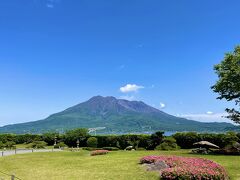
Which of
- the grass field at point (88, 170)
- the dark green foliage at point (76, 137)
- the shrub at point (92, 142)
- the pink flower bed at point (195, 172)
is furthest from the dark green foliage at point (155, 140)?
the pink flower bed at point (195, 172)

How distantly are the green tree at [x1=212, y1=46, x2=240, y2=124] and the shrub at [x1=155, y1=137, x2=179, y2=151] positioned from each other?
37.4 feet

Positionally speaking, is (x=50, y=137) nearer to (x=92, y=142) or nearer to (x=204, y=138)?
(x=92, y=142)

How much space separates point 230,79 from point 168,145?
15.7 meters

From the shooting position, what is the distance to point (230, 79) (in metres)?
38.2

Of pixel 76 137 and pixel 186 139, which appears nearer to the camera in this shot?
pixel 186 139

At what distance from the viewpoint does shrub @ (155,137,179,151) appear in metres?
48.7

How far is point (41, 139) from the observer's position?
7056cm

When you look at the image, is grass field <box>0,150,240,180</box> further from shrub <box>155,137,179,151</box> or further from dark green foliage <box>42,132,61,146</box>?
dark green foliage <box>42,132,61,146</box>

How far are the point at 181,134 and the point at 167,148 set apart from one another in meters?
6.08

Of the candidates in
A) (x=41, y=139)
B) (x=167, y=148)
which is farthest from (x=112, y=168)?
(x=41, y=139)

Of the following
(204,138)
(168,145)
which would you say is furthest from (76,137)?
(204,138)

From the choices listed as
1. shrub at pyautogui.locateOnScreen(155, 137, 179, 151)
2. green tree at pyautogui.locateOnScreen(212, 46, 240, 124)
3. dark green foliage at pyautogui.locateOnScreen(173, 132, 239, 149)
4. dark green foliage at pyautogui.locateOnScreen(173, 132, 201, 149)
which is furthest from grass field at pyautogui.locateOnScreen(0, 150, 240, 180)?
dark green foliage at pyautogui.locateOnScreen(173, 132, 201, 149)

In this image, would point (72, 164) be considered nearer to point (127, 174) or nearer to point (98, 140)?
point (127, 174)

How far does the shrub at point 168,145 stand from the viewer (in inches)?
1918
